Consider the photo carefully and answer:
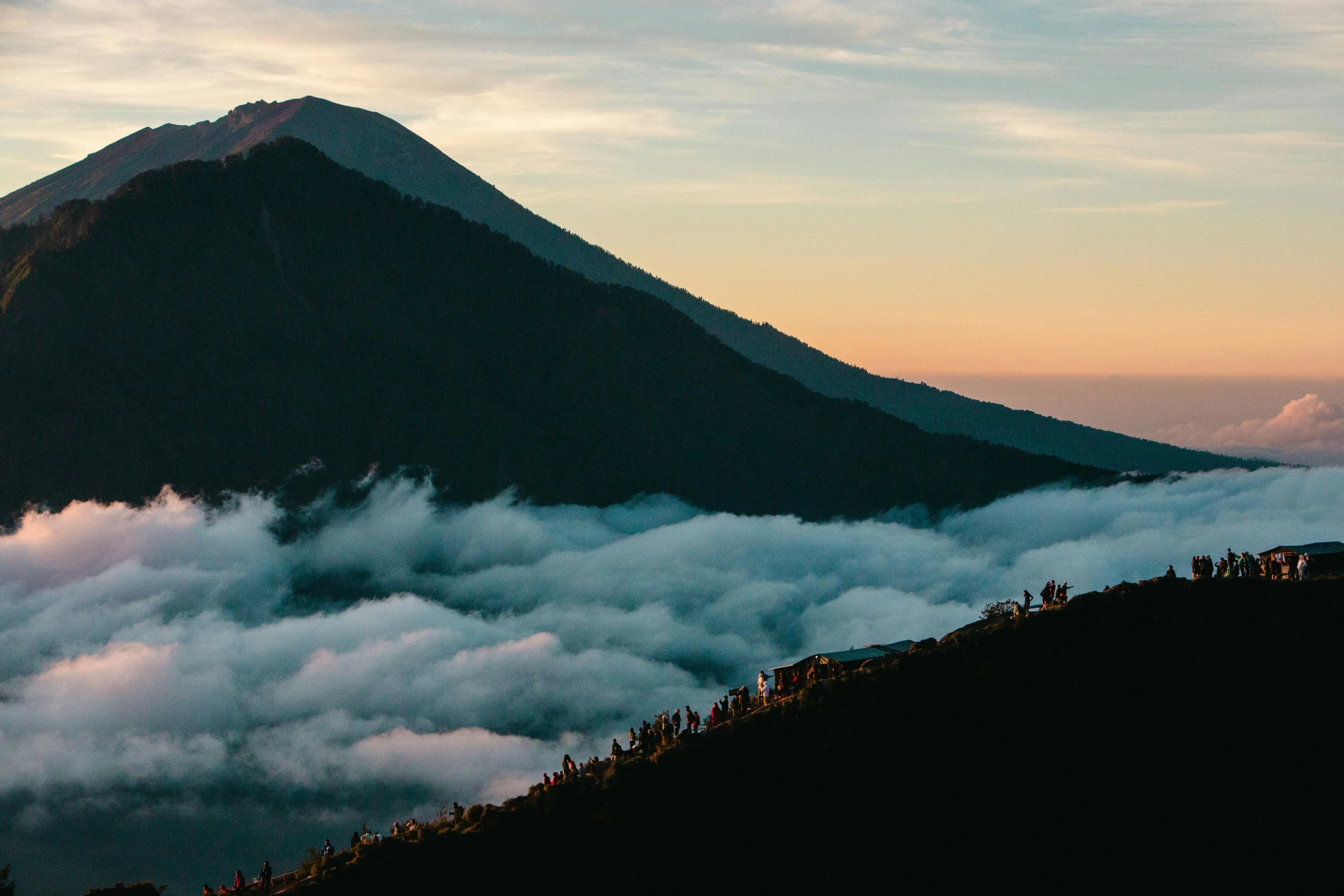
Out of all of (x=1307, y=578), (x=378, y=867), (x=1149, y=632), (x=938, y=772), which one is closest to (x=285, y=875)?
(x=378, y=867)

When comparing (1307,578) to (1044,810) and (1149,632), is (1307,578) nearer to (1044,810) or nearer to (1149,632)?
(1149,632)

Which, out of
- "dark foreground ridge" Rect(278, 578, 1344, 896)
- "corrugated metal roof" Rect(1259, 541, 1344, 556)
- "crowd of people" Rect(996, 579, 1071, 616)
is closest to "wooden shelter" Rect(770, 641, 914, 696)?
"dark foreground ridge" Rect(278, 578, 1344, 896)

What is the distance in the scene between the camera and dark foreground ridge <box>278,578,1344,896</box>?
186 feet

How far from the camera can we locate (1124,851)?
59562mm

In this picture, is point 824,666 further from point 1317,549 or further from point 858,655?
point 1317,549

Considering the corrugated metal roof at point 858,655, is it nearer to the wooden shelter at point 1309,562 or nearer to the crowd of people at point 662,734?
the crowd of people at point 662,734

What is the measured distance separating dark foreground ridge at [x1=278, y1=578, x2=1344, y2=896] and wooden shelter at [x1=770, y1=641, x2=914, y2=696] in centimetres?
212

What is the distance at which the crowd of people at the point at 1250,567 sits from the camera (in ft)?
245

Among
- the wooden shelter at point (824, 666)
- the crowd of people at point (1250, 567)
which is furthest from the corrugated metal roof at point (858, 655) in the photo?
the crowd of people at point (1250, 567)

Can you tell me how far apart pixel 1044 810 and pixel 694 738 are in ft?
54.0

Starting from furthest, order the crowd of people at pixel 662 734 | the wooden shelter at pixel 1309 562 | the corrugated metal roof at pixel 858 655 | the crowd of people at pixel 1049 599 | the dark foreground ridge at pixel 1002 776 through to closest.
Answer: the wooden shelter at pixel 1309 562, the corrugated metal roof at pixel 858 655, the crowd of people at pixel 1049 599, the crowd of people at pixel 662 734, the dark foreground ridge at pixel 1002 776

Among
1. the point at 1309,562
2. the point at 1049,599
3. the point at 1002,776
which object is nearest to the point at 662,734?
the point at 1002,776

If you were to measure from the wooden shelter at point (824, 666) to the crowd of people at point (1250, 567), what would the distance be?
17113 mm

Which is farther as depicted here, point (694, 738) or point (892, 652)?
point (892, 652)
